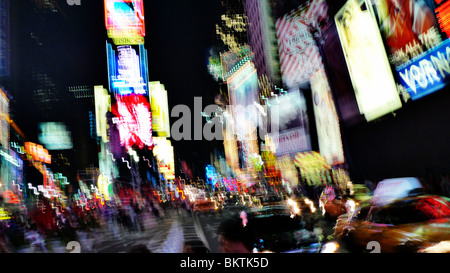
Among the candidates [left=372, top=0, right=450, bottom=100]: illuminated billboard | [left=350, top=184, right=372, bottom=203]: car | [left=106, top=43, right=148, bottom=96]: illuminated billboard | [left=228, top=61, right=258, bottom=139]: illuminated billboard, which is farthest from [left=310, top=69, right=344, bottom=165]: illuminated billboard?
[left=228, top=61, right=258, bottom=139]: illuminated billboard

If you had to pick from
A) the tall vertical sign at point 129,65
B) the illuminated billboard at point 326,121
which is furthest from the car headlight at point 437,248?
the tall vertical sign at point 129,65

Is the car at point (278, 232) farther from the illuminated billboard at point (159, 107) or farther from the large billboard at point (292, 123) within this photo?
the illuminated billboard at point (159, 107)

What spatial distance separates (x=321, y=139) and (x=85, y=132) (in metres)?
49.4

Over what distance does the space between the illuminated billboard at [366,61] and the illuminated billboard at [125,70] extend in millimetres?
18758

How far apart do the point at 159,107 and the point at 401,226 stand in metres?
29.6

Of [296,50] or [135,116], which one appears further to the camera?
[135,116]

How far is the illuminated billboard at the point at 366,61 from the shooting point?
31.8 feet

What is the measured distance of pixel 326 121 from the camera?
18125 millimetres

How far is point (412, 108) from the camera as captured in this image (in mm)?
10219

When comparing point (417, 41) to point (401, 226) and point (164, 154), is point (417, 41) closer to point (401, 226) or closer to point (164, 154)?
point (401, 226)

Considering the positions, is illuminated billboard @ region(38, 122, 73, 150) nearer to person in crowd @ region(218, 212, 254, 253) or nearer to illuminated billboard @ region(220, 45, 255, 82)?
illuminated billboard @ region(220, 45, 255, 82)

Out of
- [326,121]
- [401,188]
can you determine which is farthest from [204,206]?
[401,188]
